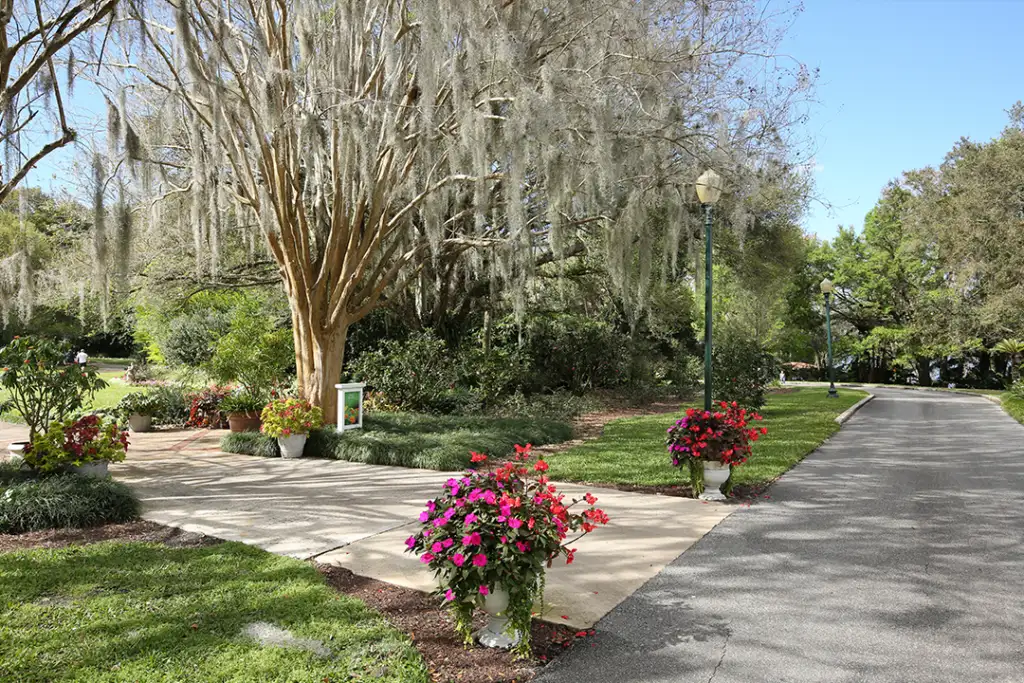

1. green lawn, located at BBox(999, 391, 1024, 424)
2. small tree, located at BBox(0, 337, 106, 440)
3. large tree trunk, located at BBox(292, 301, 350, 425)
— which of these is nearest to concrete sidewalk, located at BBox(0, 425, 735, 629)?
small tree, located at BBox(0, 337, 106, 440)

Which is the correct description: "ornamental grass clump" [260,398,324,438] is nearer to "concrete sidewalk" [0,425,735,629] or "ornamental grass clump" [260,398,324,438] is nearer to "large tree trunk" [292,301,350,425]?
"concrete sidewalk" [0,425,735,629]

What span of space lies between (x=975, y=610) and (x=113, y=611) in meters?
4.55

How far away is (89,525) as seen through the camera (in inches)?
205

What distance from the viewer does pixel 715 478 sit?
6.20 m

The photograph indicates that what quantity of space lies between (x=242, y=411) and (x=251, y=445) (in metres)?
2.20

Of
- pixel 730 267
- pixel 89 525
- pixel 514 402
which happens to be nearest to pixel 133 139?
pixel 89 525

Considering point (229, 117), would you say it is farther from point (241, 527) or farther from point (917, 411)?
point (917, 411)

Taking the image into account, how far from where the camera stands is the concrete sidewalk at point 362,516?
3982 mm

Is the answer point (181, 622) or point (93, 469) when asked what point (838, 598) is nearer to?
point (181, 622)

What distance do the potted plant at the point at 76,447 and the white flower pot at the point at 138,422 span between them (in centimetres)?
511

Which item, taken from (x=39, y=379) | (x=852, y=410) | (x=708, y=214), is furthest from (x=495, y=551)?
(x=852, y=410)

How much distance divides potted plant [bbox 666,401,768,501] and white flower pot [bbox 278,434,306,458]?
5.00 m

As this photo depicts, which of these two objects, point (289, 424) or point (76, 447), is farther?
point (289, 424)

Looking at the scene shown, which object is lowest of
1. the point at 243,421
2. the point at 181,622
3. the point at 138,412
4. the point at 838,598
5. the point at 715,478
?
the point at 838,598
